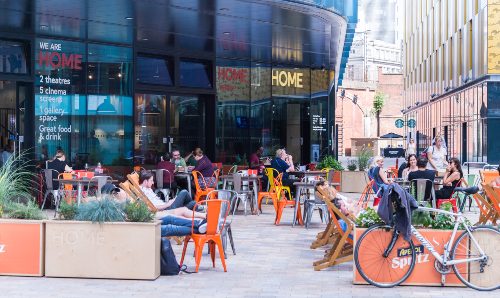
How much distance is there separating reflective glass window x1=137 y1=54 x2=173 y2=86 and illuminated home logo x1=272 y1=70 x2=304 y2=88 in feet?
15.0

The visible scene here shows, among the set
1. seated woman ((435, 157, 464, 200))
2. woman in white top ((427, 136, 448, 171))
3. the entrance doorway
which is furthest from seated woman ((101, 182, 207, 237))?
woman in white top ((427, 136, 448, 171))

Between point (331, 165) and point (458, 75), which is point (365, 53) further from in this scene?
point (331, 165)

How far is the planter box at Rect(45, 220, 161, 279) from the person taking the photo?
10195mm

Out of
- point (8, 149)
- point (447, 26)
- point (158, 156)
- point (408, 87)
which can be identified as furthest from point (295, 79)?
point (408, 87)

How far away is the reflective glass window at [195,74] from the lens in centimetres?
2484

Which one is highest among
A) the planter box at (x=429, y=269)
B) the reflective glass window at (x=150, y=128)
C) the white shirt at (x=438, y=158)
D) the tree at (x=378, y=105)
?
the tree at (x=378, y=105)

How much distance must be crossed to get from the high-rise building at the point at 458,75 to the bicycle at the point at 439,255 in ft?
103

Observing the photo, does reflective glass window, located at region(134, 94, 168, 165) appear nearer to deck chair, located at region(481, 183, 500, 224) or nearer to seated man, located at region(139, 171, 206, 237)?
seated man, located at region(139, 171, 206, 237)

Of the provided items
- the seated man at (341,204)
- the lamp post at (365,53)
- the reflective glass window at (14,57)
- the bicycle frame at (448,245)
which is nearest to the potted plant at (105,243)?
the seated man at (341,204)

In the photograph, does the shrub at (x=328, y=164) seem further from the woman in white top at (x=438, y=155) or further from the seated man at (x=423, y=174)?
the seated man at (x=423, y=174)

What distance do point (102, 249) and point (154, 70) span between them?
14065 millimetres

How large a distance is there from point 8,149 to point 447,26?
37885 millimetres

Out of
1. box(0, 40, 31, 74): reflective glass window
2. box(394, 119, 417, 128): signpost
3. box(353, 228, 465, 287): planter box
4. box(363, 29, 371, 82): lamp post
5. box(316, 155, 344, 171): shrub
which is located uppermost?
box(363, 29, 371, 82): lamp post

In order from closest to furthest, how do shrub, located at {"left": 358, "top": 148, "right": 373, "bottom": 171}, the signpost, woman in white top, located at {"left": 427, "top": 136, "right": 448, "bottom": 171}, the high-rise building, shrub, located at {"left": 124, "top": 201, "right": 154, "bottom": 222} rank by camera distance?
1. shrub, located at {"left": 124, "top": 201, "right": 154, "bottom": 222}
2. woman in white top, located at {"left": 427, "top": 136, "right": 448, "bottom": 171}
3. shrub, located at {"left": 358, "top": 148, "right": 373, "bottom": 171}
4. the high-rise building
5. the signpost
